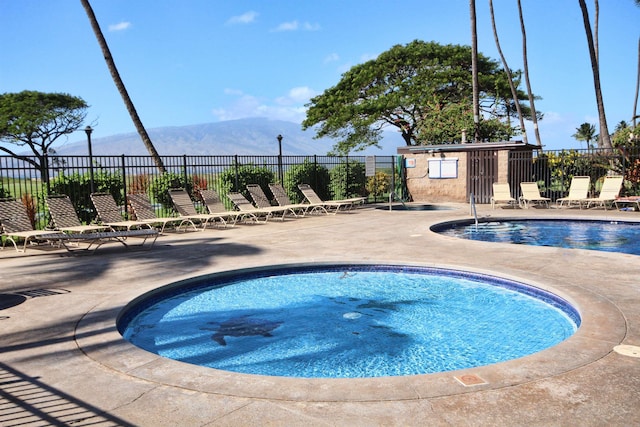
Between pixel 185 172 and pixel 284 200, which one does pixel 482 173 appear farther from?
pixel 185 172

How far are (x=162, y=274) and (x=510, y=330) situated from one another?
469 centimetres

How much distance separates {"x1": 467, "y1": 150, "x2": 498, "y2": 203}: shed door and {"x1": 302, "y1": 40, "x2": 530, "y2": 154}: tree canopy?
379 inches

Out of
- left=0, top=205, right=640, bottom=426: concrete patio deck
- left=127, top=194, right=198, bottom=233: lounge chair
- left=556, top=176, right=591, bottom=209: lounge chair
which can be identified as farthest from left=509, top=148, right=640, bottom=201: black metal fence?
left=127, top=194, right=198, bottom=233: lounge chair

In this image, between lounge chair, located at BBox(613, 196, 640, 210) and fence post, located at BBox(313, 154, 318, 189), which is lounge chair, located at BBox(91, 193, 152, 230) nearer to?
fence post, located at BBox(313, 154, 318, 189)

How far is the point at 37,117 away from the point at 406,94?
1200 inches

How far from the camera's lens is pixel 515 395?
10.2ft

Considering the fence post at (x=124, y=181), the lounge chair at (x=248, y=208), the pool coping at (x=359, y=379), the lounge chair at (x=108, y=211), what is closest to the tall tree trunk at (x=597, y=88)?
the lounge chair at (x=248, y=208)

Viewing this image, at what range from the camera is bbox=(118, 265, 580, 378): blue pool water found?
186 inches

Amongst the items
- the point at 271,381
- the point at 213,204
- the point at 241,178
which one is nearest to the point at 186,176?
the point at 213,204

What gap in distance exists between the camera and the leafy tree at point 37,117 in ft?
132

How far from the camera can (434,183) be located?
21.1 m

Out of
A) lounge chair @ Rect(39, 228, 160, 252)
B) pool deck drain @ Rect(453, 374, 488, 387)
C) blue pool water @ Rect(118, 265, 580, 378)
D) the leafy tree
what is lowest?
blue pool water @ Rect(118, 265, 580, 378)

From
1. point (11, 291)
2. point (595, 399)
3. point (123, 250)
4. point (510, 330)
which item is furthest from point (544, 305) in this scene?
point (123, 250)

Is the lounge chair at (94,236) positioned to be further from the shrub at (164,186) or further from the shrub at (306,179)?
the shrub at (306,179)
